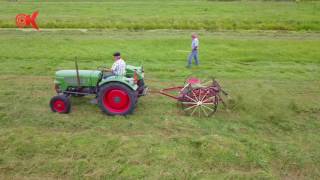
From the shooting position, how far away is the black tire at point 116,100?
332 inches

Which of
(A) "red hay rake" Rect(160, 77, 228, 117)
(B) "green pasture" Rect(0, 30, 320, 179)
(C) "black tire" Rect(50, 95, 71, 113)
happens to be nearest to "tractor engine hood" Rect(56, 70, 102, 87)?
(C) "black tire" Rect(50, 95, 71, 113)

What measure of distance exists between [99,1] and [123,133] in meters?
38.7

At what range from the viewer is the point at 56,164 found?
6.48 meters

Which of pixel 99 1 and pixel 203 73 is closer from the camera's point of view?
pixel 203 73

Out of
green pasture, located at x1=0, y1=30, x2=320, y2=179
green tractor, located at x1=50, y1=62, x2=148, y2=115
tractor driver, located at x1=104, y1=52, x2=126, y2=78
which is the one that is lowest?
green pasture, located at x1=0, y1=30, x2=320, y2=179

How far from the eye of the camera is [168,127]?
322 inches

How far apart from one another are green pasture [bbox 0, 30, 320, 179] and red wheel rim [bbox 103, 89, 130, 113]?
0.26 metres

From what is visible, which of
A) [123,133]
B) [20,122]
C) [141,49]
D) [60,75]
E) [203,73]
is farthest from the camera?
[141,49]

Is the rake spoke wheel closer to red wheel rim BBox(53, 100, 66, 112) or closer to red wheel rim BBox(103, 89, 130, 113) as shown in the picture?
red wheel rim BBox(103, 89, 130, 113)

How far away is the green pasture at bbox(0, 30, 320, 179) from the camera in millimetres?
6434

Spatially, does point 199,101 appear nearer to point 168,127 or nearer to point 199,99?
point 199,99

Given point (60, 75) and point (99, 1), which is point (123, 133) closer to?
point (60, 75)

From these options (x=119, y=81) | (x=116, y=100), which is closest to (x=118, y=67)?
(x=119, y=81)

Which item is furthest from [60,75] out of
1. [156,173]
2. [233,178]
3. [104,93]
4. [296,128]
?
[296,128]
